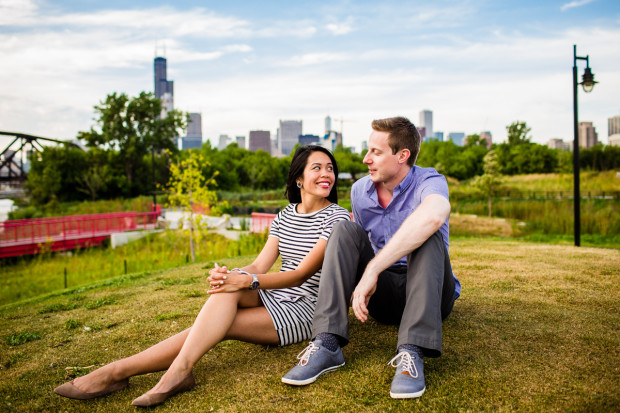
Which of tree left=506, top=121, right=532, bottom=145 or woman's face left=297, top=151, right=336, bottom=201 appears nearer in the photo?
woman's face left=297, top=151, right=336, bottom=201

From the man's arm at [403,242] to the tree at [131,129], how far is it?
126ft

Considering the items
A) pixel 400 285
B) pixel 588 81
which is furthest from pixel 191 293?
pixel 588 81

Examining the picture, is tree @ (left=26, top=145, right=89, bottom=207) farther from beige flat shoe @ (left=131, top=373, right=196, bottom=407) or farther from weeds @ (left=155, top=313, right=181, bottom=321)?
beige flat shoe @ (left=131, top=373, right=196, bottom=407)

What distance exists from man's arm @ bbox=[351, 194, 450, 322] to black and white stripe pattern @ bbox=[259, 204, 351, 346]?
429 mm

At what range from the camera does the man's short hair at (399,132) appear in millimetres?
2844

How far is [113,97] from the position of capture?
3862cm

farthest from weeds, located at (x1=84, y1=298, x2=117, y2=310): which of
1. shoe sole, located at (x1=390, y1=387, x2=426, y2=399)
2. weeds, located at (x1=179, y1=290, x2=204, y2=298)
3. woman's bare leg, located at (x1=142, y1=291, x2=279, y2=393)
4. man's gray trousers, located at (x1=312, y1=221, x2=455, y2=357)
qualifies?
shoe sole, located at (x1=390, y1=387, x2=426, y2=399)

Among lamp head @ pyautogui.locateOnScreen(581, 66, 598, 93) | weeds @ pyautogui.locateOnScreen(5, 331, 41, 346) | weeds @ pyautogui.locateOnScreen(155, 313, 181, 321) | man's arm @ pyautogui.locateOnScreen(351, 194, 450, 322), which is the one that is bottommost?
weeds @ pyautogui.locateOnScreen(5, 331, 41, 346)

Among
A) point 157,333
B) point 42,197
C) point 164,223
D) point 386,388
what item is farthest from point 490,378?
point 42,197

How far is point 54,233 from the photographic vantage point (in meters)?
15.3

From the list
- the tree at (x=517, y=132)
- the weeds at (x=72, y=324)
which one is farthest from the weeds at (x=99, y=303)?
the tree at (x=517, y=132)

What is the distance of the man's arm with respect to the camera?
2371 millimetres

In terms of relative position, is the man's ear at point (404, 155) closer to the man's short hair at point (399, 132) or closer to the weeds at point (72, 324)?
the man's short hair at point (399, 132)

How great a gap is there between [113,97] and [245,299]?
40.7 m
